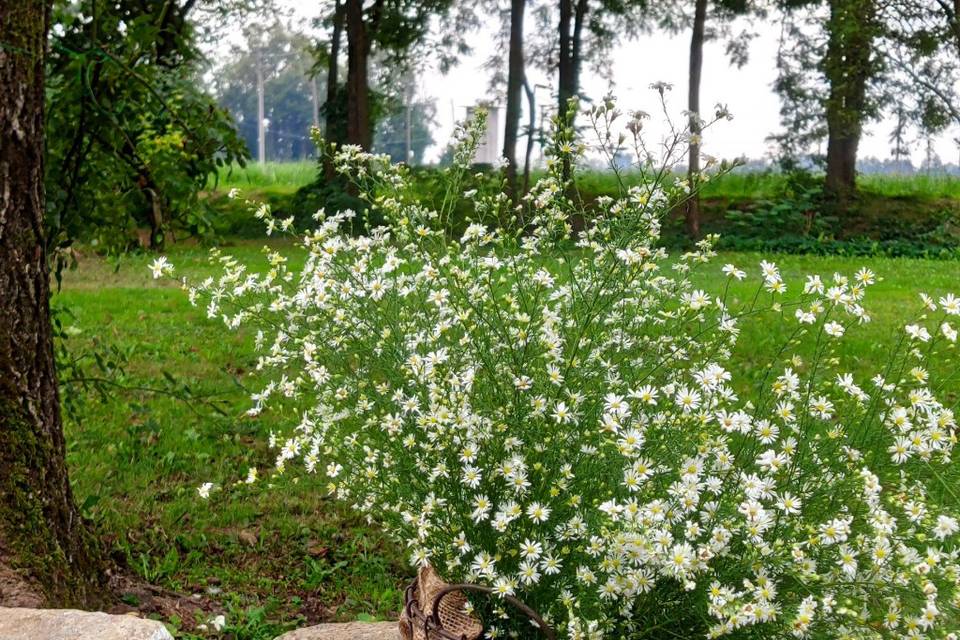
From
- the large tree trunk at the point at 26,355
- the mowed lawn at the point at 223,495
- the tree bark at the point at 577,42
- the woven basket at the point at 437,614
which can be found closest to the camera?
the woven basket at the point at 437,614

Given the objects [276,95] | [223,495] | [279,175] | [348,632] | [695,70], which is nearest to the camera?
[348,632]

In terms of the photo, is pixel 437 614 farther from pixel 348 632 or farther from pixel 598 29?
pixel 598 29

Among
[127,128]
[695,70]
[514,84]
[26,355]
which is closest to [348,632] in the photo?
[26,355]

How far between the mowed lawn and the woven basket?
1.13m

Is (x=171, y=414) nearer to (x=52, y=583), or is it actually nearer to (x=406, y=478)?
(x=52, y=583)

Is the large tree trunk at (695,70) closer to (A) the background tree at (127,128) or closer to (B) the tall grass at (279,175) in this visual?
(B) the tall grass at (279,175)

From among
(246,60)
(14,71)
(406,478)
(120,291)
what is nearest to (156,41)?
(14,71)

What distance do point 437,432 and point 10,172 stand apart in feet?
6.08

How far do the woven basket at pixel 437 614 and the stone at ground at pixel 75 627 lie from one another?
0.66 m

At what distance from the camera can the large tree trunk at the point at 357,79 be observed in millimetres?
17531

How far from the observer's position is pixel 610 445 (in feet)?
9.35

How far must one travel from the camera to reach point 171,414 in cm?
647

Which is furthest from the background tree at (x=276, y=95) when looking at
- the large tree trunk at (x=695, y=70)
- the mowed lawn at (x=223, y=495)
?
the mowed lawn at (x=223, y=495)

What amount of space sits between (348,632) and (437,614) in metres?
0.84
